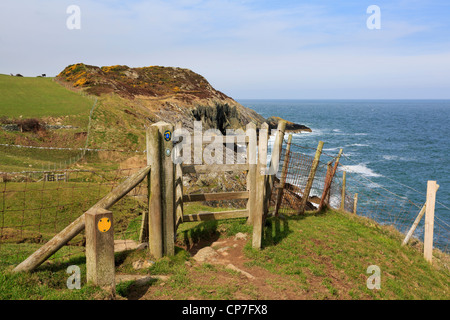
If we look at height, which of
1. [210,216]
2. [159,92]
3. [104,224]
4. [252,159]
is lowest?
[210,216]

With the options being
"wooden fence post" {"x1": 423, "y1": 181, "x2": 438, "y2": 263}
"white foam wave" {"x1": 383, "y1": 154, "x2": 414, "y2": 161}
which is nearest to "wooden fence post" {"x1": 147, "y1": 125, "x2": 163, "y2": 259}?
"wooden fence post" {"x1": 423, "y1": 181, "x2": 438, "y2": 263}

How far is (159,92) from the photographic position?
2395 inches

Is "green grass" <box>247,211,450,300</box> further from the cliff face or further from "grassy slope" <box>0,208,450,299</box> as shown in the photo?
the cliff face

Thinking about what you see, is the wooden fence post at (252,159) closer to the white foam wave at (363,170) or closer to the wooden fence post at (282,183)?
the wooden fence post at (282,183)

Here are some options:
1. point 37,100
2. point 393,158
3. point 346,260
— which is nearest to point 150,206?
point 346,260

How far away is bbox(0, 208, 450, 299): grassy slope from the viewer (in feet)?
17.7

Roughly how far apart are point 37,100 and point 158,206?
38089 millimetres

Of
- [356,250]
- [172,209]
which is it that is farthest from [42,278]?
[356,250]

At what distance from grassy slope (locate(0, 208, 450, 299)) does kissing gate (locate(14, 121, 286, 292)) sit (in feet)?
1.09

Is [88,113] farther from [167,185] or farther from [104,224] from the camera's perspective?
[104,224]

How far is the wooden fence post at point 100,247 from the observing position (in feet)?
15.6

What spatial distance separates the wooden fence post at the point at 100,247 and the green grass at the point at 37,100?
99.1 ft

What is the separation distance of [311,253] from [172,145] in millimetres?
4089
